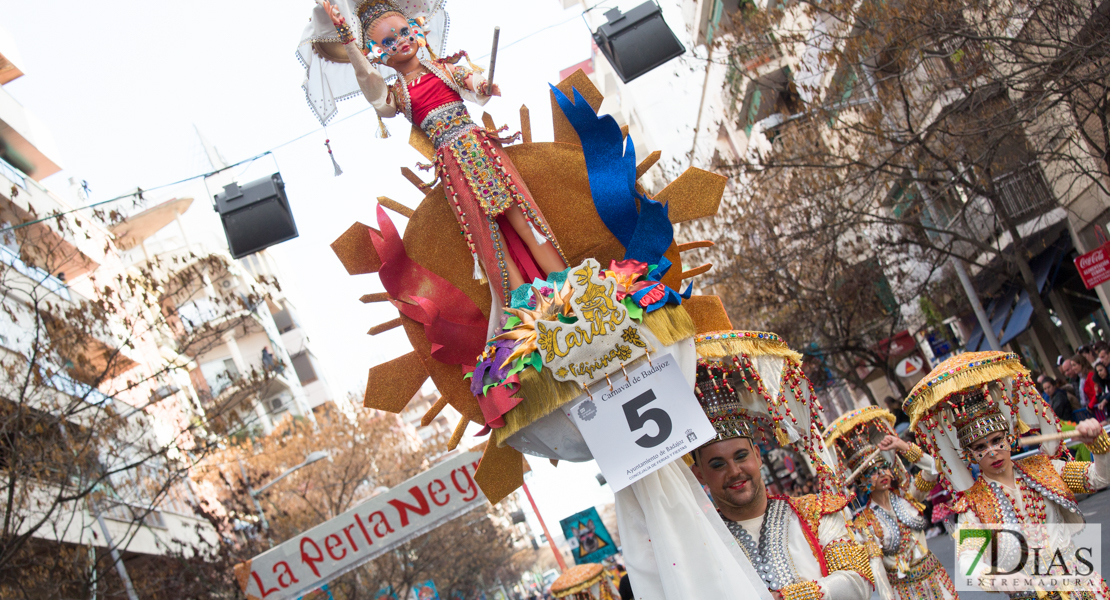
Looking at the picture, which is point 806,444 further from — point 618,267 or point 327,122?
point 327,122

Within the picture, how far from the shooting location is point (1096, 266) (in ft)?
47.9

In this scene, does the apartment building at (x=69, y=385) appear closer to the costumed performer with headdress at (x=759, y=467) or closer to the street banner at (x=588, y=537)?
the street banner at (x=588, y=537)

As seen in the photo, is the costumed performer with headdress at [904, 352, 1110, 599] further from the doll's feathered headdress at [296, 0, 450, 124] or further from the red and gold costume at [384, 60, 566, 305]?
the doll's feathered headdress at [296, 0, 450, 124]

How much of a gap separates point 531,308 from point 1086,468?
11.0 ft

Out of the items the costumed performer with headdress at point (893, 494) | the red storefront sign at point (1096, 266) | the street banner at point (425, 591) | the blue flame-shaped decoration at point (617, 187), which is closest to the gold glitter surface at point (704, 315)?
the blue flame-shaped decoration at point (617, 187)

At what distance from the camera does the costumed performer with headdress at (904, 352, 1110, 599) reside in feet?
17.0

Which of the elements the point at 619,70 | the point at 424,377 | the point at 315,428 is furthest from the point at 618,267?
the point at 315,428

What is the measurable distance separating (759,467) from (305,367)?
5221 cm

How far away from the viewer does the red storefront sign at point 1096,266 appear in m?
14.4

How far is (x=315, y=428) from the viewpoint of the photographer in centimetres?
3441

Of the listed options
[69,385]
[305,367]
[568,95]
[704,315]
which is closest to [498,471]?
[704,315]

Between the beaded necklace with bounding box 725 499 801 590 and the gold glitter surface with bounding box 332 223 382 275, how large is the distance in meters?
2.00

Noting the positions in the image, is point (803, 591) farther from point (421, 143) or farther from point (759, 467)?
point (421, 143)

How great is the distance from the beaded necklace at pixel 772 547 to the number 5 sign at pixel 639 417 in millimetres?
742
